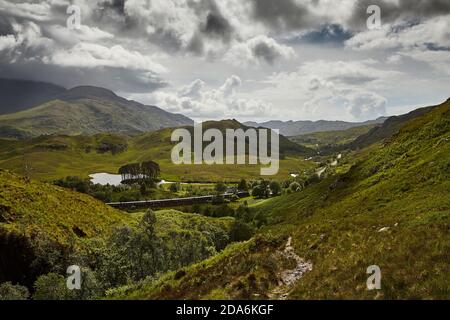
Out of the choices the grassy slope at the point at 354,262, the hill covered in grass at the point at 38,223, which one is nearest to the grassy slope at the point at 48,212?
the hill covered in grass at the point at 38,223

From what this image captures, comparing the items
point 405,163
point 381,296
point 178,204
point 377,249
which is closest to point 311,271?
point 377,249

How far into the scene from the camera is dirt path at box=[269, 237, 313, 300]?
2094 centimetres

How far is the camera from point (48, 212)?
197 ft

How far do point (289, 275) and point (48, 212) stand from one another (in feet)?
Answer: 161

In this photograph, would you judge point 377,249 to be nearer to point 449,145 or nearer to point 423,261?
point 423,261

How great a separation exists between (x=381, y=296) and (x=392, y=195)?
33.9 metres

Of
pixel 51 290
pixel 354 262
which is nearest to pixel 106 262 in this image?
pixel 51 290

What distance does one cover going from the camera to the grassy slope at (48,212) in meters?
52.1

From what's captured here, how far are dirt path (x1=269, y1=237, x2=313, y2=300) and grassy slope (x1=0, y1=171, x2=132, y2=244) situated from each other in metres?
36.0

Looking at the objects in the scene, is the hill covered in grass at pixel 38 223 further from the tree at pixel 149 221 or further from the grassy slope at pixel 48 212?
the tree at pixel 149 221

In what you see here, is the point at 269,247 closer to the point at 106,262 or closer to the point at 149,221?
→ the point at 149,221

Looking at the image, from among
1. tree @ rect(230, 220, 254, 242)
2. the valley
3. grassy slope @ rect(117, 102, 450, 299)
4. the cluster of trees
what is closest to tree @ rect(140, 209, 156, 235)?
the cluster of trees

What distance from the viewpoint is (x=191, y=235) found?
80438mm

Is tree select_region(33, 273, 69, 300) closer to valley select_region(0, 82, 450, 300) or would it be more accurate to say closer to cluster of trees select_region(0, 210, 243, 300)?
cluster of trees select_region(0, 210, 243, 300)
